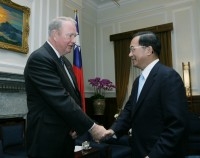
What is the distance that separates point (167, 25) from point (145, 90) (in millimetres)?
5029

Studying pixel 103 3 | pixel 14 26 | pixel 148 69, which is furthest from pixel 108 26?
pixel 148 69

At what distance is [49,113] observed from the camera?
62.4 inches

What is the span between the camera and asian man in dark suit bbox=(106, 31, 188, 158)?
139 centimetres

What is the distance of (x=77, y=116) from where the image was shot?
160 cm

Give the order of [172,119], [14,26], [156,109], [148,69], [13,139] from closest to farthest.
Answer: [172,119] < [156,109] < [148,69] < [13,139] < [14,26]

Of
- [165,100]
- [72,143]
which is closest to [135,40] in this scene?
[165,100]

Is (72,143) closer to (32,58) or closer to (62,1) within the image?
(32,58)

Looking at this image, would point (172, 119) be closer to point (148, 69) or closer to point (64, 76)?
point (148, 69)

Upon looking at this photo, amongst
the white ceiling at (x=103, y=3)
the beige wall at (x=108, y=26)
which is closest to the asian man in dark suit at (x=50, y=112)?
the beige wall at (x=108, y=26)

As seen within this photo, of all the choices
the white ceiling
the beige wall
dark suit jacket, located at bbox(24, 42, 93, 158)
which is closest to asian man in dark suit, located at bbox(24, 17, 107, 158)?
dark suit jacket, located at bbox(24, 42, 93, 158)

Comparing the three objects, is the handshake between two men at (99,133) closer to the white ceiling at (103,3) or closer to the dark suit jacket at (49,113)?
the dark suit jacket at (49,113)

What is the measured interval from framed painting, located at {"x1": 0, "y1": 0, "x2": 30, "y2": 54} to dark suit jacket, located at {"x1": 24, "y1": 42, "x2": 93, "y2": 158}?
2873mm

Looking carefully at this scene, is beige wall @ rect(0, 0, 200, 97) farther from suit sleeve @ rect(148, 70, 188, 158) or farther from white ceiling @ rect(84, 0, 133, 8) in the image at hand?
suit sleeve @ rect(148, 70, 188, 158)

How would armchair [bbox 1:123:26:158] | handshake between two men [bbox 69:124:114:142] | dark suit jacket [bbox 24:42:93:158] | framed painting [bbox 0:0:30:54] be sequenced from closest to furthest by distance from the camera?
dark suit jacket [bbox 24:42:93:158] < handshake between two men [bbox 69:124:114:142] < armchair [bbox 1:123:26:158] < framed painting [bbox 0:0:30:54]
